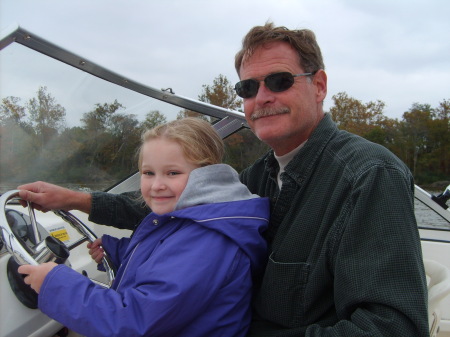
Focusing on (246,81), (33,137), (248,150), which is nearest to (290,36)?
(246,81)

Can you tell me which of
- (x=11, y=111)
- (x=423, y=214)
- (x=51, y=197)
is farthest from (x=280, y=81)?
(x=423, y=214)

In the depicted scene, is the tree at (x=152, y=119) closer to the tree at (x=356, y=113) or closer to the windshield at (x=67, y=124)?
the windshield at (x=67, y=124)

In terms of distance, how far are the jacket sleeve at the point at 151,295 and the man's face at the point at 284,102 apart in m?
0.60

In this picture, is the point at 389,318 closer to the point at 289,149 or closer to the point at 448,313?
the point at 289,149

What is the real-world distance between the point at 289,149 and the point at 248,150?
37.2 inches

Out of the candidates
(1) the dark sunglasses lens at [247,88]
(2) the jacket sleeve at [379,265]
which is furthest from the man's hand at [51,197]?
(2) the jacket sleeve at [379,265]

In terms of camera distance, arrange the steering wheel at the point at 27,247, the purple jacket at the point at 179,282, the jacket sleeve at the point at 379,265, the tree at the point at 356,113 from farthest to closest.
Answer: the tree at the point at 356,113, the steering wheel at the point at 27,247, the purple jacket at the point at 179,282, the jacket sleeve at the point at 379,265

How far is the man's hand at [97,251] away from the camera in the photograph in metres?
1.71

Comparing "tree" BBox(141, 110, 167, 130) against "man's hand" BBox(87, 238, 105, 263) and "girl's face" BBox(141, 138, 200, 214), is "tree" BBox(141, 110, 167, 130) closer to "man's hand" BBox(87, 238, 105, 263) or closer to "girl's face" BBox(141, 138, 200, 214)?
"man's hand" BBox(87, 238, 105, 263)

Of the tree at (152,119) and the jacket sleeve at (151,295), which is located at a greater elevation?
the tree at (152,119)

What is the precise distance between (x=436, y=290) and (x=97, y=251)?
1325 millimetres

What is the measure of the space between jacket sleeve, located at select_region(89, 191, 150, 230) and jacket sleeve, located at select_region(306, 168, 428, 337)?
120 centimetres

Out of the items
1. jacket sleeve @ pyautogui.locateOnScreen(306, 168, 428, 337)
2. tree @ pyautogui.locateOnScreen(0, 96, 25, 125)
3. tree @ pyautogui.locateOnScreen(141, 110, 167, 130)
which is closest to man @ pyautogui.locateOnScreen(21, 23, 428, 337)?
jacket sleeve @ pyautogui.locateOnScreen(306, 168, 428, 337)

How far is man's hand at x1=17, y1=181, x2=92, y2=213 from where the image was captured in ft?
5.41
